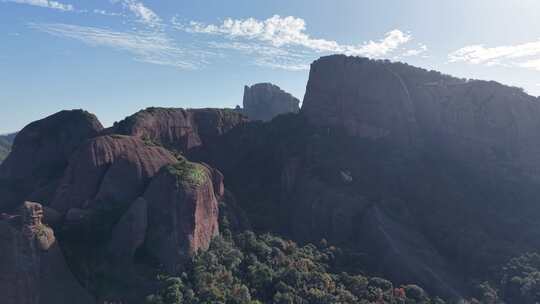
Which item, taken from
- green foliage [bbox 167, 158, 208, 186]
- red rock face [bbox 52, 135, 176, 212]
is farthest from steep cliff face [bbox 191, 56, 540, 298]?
red rock face [bbox 52, 135, 176, 212]

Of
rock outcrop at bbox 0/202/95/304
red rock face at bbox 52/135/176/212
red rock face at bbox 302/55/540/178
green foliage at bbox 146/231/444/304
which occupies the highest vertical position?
red rock face at bbox 302/55/540/178

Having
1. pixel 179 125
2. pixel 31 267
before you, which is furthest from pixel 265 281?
pixel 179 125

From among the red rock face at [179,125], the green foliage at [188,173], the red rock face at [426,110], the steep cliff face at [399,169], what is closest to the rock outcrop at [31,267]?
the green foliage at [188,173]

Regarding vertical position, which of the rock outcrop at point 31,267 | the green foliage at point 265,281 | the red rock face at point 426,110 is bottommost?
the green foliage at point 265,281

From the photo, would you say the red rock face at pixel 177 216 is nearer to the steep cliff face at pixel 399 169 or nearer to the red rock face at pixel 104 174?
the red rock face at pixel 104 174

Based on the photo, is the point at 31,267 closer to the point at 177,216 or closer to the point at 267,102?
the point at 177,216

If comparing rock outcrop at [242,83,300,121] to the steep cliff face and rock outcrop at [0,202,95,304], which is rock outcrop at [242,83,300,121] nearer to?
the steep cliff face

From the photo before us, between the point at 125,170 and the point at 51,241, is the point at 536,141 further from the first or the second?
the point at 51,241
